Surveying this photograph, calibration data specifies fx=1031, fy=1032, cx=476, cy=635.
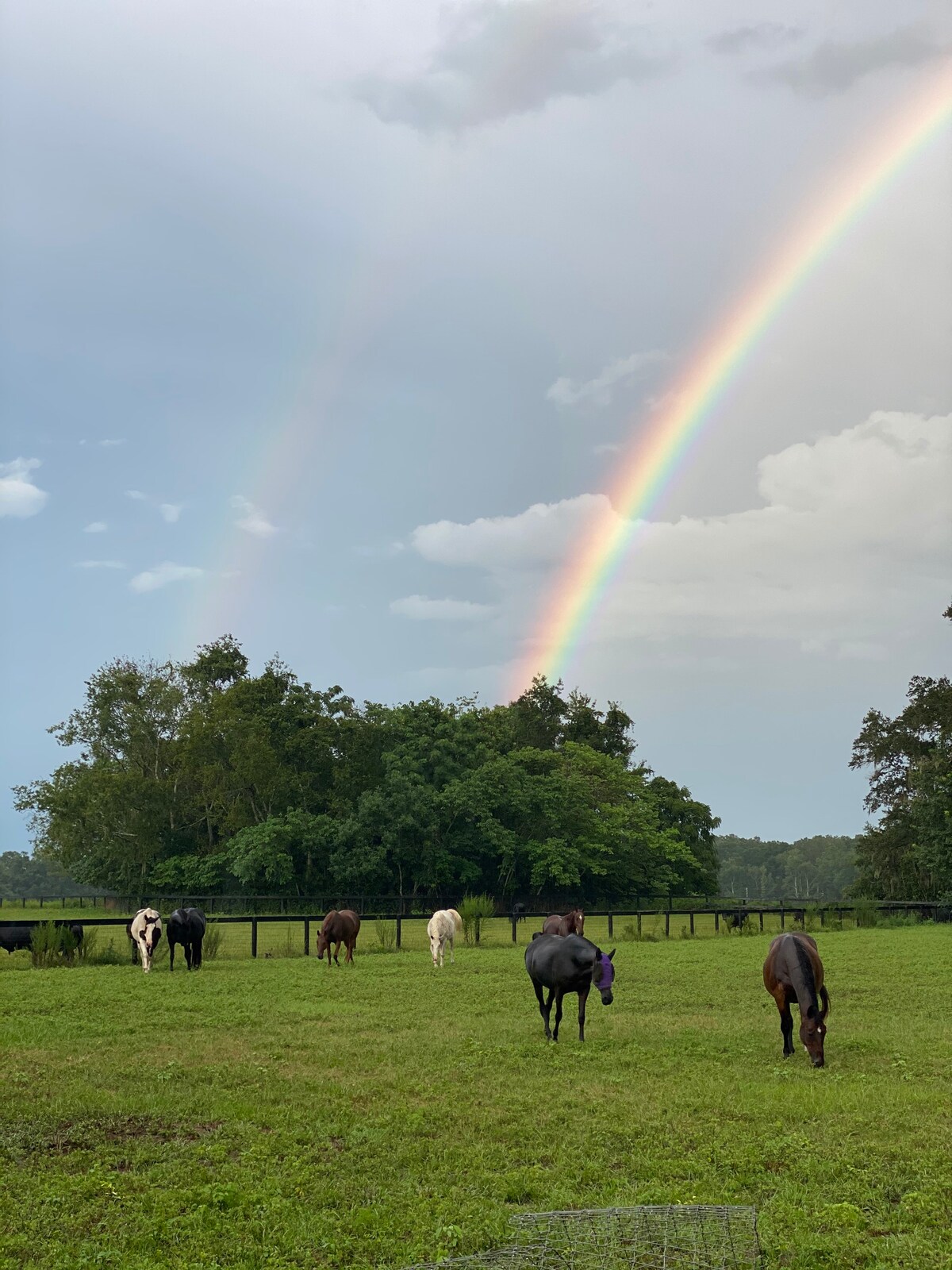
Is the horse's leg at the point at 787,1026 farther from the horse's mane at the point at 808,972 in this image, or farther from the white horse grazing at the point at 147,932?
the white horse grazing at the point at 147,932

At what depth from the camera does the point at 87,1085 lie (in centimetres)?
1147

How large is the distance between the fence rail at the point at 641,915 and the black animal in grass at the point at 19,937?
0.51 ft

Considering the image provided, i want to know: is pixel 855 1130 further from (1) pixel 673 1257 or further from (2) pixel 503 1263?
(2) pixel 503 1263

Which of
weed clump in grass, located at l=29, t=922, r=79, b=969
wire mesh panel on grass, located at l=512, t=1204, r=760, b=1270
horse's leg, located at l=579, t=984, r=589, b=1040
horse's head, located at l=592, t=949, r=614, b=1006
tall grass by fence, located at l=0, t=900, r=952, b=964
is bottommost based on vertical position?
tall grass by fence, located at l=0, t=900, r=952, b=964

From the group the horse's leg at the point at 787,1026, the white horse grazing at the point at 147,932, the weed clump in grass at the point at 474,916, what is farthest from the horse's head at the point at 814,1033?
the weed clump in grass at the point at 474,916

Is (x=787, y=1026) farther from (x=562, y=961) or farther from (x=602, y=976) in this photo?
(x=562, y=961)

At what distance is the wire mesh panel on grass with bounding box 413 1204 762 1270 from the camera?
618 centimetres

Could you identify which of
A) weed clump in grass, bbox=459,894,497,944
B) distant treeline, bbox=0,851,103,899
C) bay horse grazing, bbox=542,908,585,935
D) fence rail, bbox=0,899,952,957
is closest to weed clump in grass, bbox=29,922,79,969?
fence rail, bbox=0,899,952,957

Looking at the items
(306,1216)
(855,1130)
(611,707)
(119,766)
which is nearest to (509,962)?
(855,1130)

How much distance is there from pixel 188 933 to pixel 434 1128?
16709mm

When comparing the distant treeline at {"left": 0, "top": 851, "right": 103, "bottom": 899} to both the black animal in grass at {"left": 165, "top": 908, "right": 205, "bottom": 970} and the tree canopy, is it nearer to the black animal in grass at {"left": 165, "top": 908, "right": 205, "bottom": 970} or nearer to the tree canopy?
the tree canopy

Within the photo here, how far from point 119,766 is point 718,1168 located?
71.9 meters

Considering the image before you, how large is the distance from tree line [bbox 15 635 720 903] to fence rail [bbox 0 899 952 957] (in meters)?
12.1

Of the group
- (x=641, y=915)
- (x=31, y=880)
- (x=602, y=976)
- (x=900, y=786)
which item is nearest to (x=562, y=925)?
(x=602, y=976)
